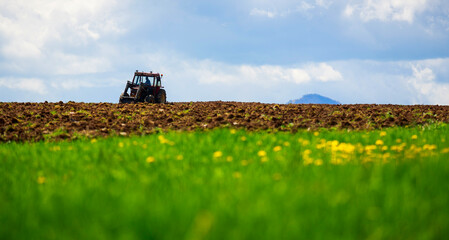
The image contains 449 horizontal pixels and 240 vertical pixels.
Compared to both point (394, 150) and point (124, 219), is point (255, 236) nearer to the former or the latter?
point (124, 219)

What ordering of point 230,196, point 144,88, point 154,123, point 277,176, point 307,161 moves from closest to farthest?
point 230,196 < point 277,176 < point 307,161 < point 154,123 < point 144,88

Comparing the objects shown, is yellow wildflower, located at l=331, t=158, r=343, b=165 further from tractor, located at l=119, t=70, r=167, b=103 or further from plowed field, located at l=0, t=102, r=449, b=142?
tractor, located at l=119, t=70, r=167, b=103

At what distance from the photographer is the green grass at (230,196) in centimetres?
311

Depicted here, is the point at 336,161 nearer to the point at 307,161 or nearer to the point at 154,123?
the point at 307,161

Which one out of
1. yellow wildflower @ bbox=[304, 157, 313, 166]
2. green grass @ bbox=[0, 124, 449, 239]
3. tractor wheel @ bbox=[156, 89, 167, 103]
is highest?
tractor wheel @ bbox=[156, 89, 167, 103]

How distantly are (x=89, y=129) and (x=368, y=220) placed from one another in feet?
29.4

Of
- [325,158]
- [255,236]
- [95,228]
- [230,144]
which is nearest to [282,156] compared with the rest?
[325,158]

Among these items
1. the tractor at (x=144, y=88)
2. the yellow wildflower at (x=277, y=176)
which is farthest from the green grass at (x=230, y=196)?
the tractor at (x=144, y=88)

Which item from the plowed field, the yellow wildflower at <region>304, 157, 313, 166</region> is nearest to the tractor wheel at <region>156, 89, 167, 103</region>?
the plowed field

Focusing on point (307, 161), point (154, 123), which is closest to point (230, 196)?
point (307, 161)

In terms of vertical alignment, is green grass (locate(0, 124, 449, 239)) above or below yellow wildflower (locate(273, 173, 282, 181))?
below

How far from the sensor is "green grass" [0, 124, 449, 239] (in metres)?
3.11

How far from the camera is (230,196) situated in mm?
3729

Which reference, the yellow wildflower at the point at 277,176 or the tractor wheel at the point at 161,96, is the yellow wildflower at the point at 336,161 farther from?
the tractor wheel at the point at 161,96
